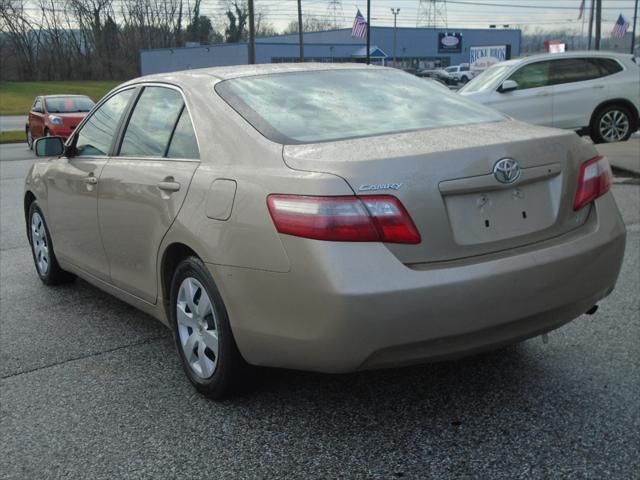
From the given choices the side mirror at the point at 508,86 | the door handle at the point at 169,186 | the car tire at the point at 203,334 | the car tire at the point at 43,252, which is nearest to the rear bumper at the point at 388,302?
the car tire at the point at 203,334

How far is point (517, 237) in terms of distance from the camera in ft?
9.59

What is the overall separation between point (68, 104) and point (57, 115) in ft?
3.38

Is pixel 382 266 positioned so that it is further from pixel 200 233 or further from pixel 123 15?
pixel 123 15

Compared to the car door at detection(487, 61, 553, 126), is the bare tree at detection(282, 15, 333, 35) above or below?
above

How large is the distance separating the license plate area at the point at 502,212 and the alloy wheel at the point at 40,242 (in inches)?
145

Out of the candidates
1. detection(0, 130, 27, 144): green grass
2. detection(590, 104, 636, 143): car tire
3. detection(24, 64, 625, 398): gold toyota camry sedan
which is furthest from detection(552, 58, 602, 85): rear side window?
detection(0, 130, 27, 144): green grass

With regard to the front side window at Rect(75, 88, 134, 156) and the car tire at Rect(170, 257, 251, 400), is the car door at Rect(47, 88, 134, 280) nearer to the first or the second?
the front side window at Rect(75, 88, 134, 156)

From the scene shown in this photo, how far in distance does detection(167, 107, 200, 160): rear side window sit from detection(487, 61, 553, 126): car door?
1048 centimetres

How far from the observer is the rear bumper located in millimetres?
2662

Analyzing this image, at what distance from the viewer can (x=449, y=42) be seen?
83.6m

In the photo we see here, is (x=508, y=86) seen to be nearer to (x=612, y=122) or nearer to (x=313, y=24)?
(x=612, y=122)

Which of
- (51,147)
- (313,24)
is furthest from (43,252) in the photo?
(313,24)

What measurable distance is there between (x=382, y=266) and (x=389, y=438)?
31.3 inches

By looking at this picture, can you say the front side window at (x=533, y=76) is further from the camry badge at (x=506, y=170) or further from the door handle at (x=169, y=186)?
the camry badge at (x=506, y=170)
